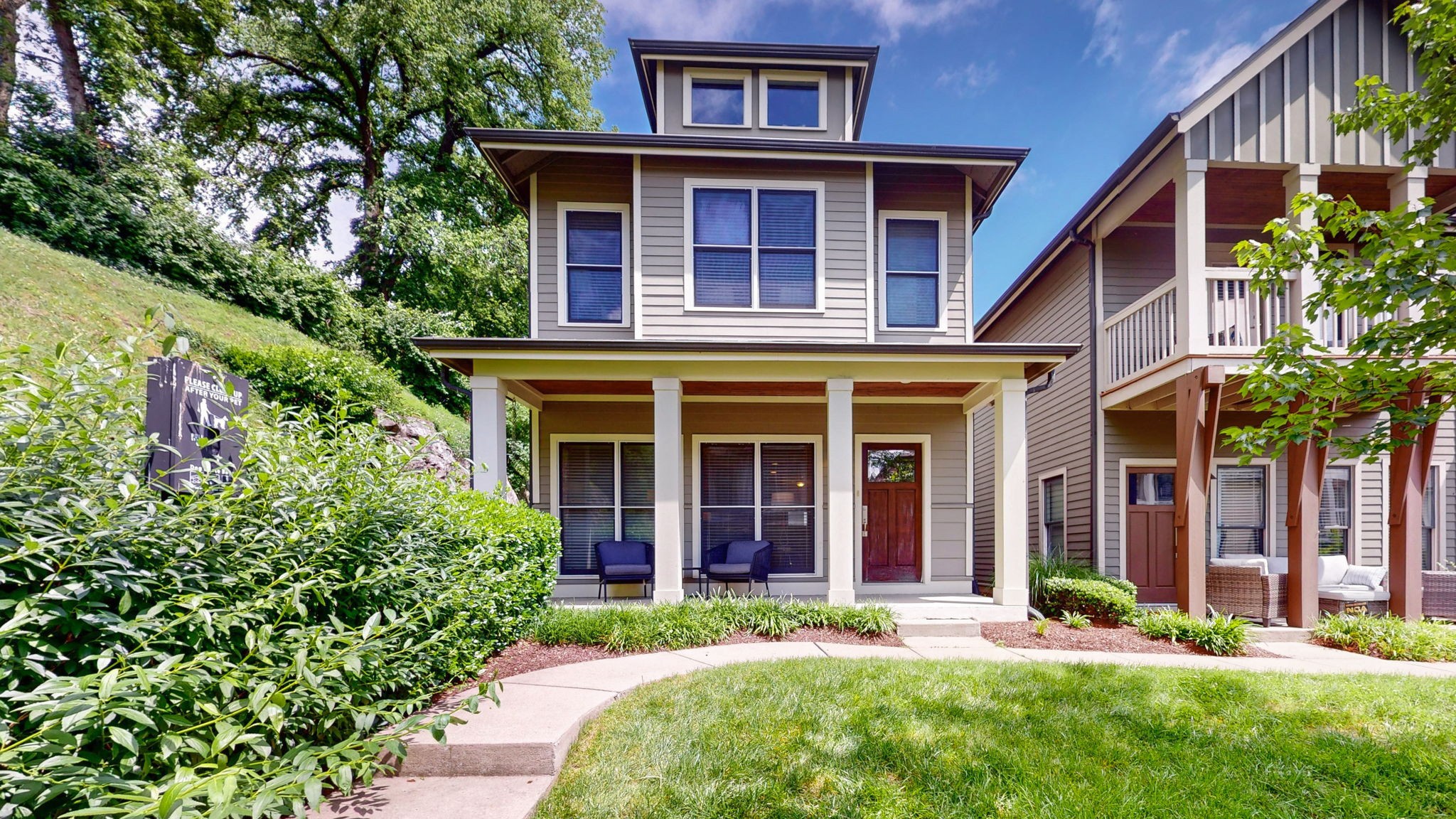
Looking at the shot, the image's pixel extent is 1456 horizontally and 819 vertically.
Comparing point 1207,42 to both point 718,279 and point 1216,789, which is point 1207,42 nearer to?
point 718,279

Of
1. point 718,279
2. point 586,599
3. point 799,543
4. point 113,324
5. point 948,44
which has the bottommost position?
point 586,599

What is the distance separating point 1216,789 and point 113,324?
1194cm

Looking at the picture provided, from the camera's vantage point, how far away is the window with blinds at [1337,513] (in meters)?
9.05

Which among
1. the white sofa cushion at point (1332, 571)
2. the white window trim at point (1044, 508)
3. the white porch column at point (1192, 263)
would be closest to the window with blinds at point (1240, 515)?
the white sofa cushion at point (1332, 571)

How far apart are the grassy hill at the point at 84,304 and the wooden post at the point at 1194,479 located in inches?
431

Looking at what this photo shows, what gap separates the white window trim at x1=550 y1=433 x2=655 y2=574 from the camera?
29.5ft

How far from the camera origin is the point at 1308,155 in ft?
24.7

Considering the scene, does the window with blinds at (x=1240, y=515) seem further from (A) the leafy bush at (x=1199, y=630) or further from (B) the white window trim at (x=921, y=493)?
(B) the white window trim at (x=921, y=493)

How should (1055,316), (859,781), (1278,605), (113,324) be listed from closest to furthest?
1. (859,781)
2. (1278,605)
3. (113,324)
4. (1055,316)

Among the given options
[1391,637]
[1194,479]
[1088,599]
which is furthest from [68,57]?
[1391,637]

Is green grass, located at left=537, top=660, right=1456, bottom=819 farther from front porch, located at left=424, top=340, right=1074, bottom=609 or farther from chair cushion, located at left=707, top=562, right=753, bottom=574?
front porch, located at left=424, top=340, right=1074, bottom=609

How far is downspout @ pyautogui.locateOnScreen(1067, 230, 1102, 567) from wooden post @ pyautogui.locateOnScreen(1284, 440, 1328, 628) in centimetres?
227

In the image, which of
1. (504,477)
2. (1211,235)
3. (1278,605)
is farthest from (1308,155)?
(504,477)

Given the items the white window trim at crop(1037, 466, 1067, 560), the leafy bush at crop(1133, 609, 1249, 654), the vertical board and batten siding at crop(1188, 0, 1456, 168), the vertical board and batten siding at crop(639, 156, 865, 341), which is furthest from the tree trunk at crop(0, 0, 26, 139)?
the white window trim at crop(1037, 466, 1067, 560)
